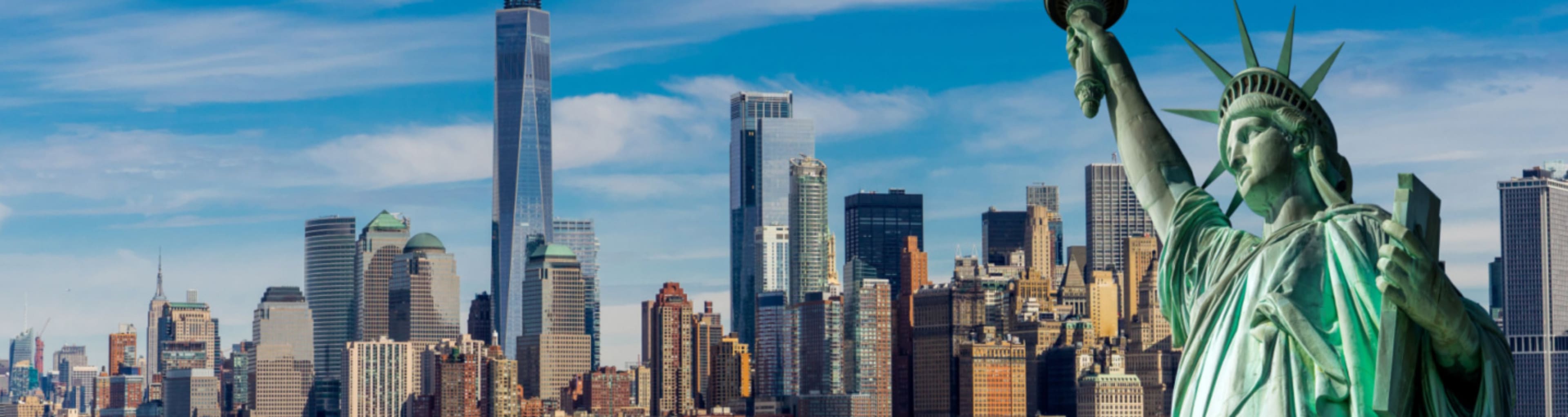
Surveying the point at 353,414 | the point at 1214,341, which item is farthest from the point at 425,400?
the point at 1214,341

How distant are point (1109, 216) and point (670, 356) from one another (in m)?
33.1

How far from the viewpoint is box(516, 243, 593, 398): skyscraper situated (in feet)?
525

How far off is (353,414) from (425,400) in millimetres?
21905

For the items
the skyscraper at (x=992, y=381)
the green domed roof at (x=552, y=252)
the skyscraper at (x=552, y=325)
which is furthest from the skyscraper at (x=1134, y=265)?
the green domed roof at (x=552, y=252)

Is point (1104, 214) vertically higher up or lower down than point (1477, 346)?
higher up

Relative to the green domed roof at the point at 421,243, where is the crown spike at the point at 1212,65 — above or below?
below

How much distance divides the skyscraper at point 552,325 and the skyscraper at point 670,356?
16.6 meters

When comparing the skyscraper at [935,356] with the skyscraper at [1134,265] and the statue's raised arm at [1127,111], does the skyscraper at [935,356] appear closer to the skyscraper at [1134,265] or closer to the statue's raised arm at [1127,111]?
the skyscraper at [1134,265]

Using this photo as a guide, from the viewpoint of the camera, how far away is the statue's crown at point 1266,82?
1541cm

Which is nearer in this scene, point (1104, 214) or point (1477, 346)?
point (1477, 346)

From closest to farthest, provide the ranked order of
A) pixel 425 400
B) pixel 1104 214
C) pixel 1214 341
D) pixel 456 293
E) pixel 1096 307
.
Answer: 1. pixel 1214 341
2. pixel 1096 307
3. pixel 425 400
4. pixel 1104 214
5. pixel 456 293

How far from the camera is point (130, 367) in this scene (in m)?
198

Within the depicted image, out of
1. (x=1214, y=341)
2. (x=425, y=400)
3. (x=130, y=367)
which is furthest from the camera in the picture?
(x=130, y=367)

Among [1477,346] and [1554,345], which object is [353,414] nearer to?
[1554,345]
